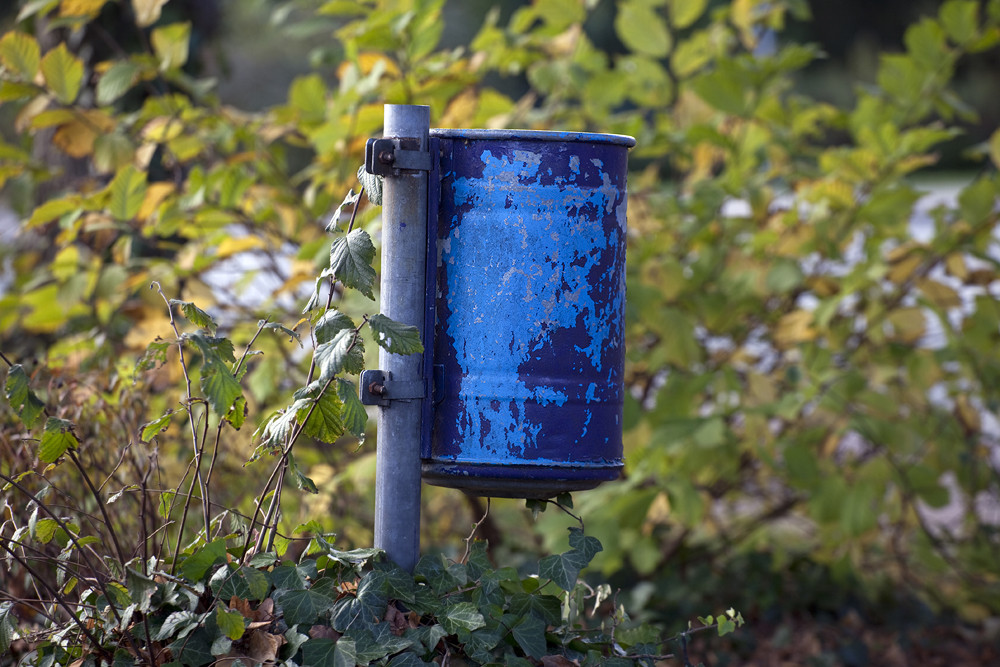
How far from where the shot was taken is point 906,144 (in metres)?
3.29

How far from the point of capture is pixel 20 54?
9.21ft

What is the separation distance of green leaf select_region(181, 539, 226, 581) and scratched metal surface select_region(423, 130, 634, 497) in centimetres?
41

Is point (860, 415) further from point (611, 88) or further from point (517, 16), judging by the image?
point (517, 16)

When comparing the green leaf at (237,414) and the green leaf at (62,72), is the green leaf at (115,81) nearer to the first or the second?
the green leaf at (62,72)

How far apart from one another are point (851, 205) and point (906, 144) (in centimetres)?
26

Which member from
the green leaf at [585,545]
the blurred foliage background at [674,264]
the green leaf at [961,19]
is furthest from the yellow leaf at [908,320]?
the green leaf at [585,545]

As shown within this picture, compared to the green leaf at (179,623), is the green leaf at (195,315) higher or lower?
higher

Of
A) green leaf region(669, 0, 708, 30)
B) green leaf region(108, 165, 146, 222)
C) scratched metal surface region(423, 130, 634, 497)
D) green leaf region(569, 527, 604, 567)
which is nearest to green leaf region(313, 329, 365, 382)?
scratched metal surface region(423, 130, 634, 497)

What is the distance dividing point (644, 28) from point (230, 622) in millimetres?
2644

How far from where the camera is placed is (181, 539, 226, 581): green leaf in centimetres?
172

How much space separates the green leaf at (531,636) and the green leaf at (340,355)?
1.77 feet

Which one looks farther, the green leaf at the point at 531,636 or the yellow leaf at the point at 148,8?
the yellow leaf at the point at 148,8

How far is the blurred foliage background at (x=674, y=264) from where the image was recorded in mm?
3075

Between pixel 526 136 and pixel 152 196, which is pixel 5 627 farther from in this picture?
pixel 152 196
